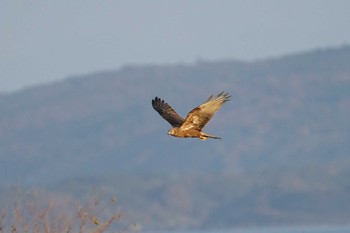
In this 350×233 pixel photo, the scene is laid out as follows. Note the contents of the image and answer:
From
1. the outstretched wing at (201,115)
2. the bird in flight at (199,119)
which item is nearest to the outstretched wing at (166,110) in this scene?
the bird in flight at (199,119)

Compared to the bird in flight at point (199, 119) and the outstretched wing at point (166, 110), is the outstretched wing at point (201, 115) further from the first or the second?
the outstretched wing at point (166, 110)

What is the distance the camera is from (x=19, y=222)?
44.4ft

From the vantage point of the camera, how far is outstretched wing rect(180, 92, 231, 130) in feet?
48.6

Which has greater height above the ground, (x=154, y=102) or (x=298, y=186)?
(x=298, y=186)

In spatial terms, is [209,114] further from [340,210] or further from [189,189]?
[189,189]

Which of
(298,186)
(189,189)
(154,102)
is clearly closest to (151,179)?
(189,189)

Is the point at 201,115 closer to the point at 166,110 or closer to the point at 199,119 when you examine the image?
the point at 199,119

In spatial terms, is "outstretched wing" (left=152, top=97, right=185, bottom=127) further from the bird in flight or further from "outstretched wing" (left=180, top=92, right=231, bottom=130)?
"outstretched wing" (left=180, top=92, right=231, bottom=130)

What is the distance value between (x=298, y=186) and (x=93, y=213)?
439 ft

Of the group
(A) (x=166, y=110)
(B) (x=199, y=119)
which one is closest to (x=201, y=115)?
(B) (x=199, y=119)

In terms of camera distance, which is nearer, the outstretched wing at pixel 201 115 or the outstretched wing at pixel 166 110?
the outstretched wing at pixel 201 115

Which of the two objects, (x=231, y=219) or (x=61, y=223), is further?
(x=231, y=219)

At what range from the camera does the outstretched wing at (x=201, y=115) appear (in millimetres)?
14812

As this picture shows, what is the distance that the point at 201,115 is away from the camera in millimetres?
14859
